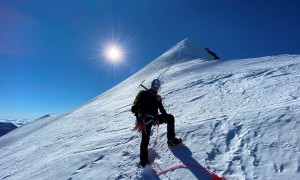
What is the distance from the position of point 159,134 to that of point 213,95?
13.9 ft

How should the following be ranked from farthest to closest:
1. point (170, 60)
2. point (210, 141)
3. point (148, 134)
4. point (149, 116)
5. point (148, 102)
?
point (170, 60) < point (148, 102) < point (149, 116) < point (148, 134) < point (210, 141)

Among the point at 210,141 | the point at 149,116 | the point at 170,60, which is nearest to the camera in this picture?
the point at 210,141

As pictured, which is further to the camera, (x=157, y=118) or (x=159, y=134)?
(x=159, y=134)

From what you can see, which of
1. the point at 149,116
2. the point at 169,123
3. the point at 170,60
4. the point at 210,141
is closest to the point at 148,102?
the point at 149,116

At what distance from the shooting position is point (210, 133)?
6.91m

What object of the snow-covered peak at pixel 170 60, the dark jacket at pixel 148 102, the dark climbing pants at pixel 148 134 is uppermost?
the snow-covered peak at pixel 170 60

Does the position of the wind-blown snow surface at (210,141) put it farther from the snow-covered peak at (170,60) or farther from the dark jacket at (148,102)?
the snow-covered peak at (170,60)

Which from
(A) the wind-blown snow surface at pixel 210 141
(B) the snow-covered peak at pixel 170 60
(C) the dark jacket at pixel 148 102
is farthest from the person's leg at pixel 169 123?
(B) the snow-covered peak at pixel 170 60

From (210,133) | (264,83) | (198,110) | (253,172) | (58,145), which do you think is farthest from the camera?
(58,145)

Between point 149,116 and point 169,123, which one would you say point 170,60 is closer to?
point 169,123

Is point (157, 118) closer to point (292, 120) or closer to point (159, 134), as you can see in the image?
point (159, 134)

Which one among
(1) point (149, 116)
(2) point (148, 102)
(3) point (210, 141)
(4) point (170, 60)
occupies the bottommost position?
(3) point (210, 141)

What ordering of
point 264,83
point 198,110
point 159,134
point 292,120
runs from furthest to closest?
point 264,83 < point 198,110 < point 159,134 < point 292,120

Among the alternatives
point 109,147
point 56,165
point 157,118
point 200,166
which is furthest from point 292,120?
point 56,165
